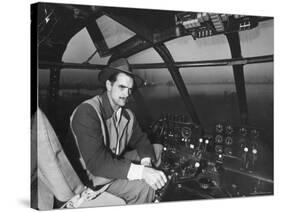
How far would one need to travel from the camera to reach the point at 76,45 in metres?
5.78

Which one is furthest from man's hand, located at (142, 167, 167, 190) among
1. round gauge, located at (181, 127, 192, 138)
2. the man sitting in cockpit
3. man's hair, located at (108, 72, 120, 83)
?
man's hair, located at (108, 72, 120, 83)

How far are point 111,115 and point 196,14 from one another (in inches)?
56.8

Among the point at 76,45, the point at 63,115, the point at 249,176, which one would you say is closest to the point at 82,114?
the point at 63,115

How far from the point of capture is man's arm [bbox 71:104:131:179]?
5.80 m

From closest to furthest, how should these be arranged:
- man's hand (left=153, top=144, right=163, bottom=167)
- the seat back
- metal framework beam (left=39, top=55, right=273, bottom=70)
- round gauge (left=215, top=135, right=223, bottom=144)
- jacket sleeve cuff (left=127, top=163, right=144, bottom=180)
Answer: the seat back < metal framework beam (left=39, top=55, right=273, bottom=70) < jacket sleeve cuff (left=127, top=163, right=144, bottom=180) < man's hand (left=153, top=144, right=163, bottom=167) < round gauge (left=215, top=135, right=223, bottom=144)

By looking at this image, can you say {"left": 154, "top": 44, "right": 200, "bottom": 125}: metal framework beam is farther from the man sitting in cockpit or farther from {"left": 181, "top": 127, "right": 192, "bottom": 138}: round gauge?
the man sitting in cockpit

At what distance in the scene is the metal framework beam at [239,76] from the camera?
6641 millimetres

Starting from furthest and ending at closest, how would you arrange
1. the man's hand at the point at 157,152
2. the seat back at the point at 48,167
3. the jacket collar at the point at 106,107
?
the man's hand at the point at 157,152
the jacket collar at the point at 106,107
the seat back at the point at 48,167

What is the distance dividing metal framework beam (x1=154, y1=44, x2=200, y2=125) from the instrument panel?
0.10 m

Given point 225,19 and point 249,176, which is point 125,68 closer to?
point 225,19

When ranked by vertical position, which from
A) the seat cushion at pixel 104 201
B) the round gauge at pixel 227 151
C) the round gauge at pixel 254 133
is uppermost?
the round gauge at pixel 254 133

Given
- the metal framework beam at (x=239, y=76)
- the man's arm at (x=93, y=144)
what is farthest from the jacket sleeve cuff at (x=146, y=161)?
the metal framework beam at (x=239, y=76)

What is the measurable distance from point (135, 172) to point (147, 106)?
68 cm

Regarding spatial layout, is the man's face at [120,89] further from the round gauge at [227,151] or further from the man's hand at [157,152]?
the round gauge at [227,151]
